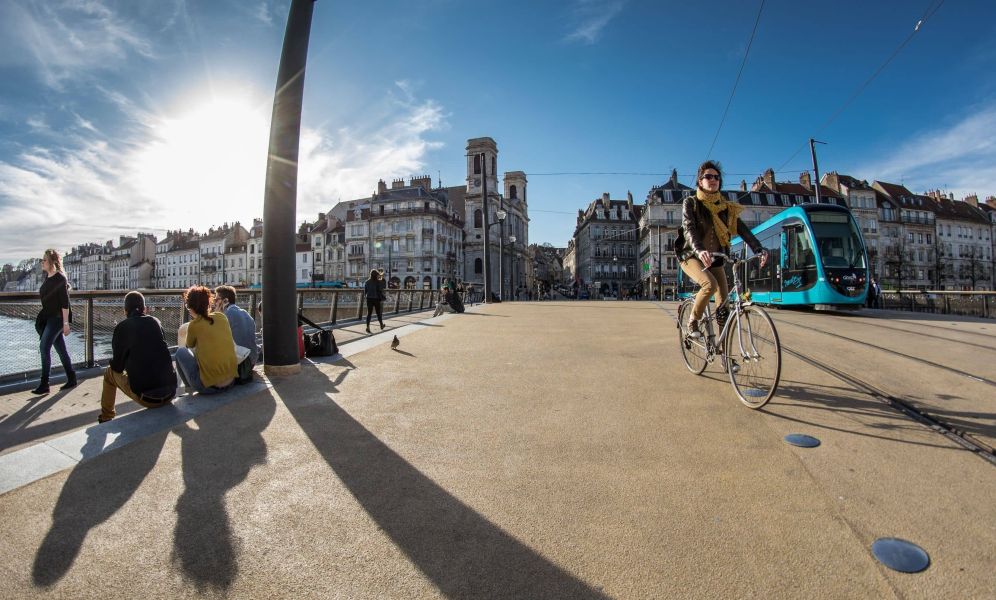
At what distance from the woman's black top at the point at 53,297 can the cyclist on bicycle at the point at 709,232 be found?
714cm

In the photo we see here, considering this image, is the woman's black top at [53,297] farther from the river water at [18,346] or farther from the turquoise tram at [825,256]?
the turquoise tram at [825,256]

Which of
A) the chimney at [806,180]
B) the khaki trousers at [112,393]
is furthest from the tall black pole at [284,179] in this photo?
the chimney at [806,180]

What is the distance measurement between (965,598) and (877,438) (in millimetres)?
1788

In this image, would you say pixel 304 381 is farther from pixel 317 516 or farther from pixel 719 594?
pixel 719 594

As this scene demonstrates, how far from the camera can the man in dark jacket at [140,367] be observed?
3.93 metres

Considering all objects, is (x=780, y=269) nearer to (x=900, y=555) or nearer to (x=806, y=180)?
(x=900, y=555)

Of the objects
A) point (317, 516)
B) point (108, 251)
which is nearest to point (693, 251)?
point (317, 516)

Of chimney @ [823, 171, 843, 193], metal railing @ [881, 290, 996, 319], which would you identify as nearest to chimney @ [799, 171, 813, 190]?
chimney @ [823, 171, 843, 193]

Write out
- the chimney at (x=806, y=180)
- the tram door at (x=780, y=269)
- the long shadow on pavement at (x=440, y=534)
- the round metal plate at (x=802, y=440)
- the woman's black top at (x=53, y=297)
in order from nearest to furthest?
the long shadow on pavement at (x=440, y=534) → the round metal plate at (x=802, y=440) → the woman's black top at (x=53, y=297) → the tram door at (x=780, y=269) → the chimney at (x=806, y=180)

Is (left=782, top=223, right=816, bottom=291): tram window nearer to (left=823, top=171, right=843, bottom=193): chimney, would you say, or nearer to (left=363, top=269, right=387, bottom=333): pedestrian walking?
(left=363, top=269, right=387, bottom=333): pedestrian walking

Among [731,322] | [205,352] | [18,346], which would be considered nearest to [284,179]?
[205,352]

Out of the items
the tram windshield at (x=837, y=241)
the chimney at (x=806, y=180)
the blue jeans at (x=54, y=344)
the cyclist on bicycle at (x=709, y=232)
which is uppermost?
the chimney at (x=806, y=180)

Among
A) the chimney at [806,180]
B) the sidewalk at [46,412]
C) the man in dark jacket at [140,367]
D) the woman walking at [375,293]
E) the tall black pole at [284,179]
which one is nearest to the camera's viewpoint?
the sidewalk at [46,412]

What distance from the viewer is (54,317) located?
5.52m
